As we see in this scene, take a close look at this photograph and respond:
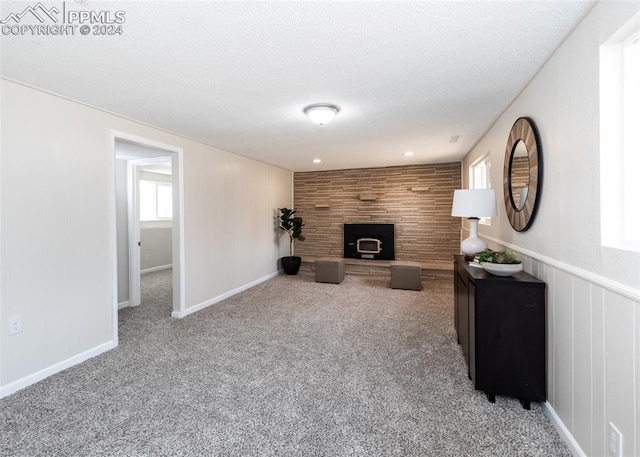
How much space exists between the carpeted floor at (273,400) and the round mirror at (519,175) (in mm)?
1453

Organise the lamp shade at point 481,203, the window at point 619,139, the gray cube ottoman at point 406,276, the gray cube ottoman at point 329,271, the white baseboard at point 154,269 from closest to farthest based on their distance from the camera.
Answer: the window at point 619,139, the lamp shade at point 481,203, the gray cube ottoman at point 406,276, the gray cube ottoman at point 329,271, the white baseboard at point 154,269

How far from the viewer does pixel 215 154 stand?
4273 millimetres

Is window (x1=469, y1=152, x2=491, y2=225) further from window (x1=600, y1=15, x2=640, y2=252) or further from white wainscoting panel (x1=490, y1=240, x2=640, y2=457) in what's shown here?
window (x1=600, y1=15, x2=640, y2=252)

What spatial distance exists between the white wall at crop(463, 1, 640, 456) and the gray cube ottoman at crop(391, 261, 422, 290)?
9.15 ft

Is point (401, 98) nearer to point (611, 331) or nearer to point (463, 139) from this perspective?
point (463, 139)

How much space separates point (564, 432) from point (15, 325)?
372 cm

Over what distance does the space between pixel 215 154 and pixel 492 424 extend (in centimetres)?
429

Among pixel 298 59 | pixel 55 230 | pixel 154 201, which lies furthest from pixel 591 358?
pixel 154 201

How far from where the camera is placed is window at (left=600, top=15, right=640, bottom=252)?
1.27m

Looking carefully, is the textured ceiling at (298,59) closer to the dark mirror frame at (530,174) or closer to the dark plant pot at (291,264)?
the dark mirror frame at (530,174)

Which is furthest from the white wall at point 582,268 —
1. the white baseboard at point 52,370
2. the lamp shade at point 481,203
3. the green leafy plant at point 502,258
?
the white baseboard at point 52,370

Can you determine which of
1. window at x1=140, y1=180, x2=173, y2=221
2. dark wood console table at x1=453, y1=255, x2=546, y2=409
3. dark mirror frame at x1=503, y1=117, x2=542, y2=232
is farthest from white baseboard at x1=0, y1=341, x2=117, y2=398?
window at x1=140, y1=180, x2=173, y2=221

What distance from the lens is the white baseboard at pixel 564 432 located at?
1.49m

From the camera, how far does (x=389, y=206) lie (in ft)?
20.2
